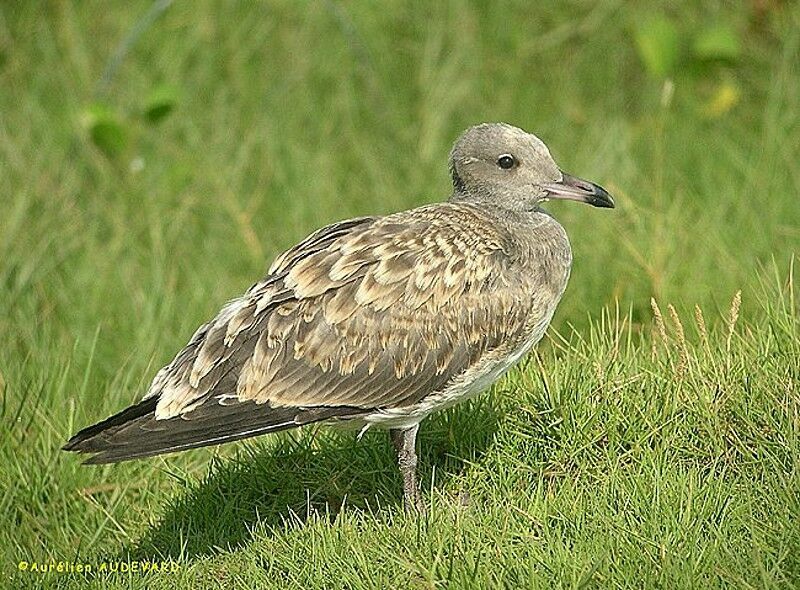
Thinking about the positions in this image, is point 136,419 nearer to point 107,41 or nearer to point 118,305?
point 118,305

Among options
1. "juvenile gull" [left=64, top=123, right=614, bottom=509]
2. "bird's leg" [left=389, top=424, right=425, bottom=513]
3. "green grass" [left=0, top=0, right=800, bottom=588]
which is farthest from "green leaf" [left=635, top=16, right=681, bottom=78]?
"bird's leg" [left=389, top=424, right=425, bottom=513]

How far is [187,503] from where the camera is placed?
6.02 meters

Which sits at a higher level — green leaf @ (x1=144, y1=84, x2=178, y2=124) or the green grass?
green leaf @ (x1=144, y1=84, x2=178, y2=124)

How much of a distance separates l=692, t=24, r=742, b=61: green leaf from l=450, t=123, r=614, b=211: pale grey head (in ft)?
12.5

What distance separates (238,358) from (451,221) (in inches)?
44.1

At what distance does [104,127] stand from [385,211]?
2.01 meters

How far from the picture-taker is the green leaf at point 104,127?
9.04m

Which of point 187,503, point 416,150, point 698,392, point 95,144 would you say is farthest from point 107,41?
point 698,392

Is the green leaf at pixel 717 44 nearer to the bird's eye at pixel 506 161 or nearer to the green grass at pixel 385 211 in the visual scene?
the green grass at pixel 385 211

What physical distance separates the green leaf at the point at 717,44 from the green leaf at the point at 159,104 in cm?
375

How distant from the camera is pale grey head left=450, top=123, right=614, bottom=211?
608 cm

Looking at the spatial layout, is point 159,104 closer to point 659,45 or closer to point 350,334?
point 659,45

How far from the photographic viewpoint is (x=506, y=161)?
6117mm

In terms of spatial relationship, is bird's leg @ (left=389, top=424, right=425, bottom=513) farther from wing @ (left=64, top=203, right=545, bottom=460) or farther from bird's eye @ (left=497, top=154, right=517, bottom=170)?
bird's eye @ (left=497, top=154, right=517, bottom=170)
